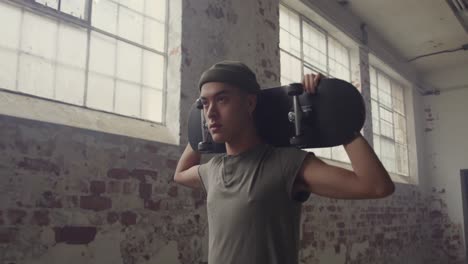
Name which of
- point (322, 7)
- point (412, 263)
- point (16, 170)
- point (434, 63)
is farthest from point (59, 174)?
point (434, 63)

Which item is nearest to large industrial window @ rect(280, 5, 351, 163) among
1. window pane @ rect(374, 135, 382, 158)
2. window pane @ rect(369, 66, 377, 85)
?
window pane @ rect(369, 66, 377, 85)

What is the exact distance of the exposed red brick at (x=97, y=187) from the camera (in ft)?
7.66

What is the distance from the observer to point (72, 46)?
8.38 ft

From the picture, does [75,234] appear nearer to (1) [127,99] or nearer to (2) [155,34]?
(1) [127,99]

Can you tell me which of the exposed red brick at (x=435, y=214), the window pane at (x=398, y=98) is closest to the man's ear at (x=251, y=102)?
the window pane at (x=398, y=98)

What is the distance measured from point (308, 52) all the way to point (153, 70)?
106 inches

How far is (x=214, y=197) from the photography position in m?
1.53

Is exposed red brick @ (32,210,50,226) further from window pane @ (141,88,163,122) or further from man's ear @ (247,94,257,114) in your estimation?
man's ear @ (247,94,257,114)

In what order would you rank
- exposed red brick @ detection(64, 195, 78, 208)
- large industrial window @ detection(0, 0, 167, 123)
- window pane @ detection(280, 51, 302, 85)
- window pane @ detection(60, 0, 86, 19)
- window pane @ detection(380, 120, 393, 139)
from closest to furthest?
exposed red brick @ detection(64, 195, 78, 208) < large industrial window @ detection(0, 0, 167, 123) < window pane @ detection(60, 0, 86, 19) < window pane @ detection(280, 51, 302, 85) < window pane @ detection(380, 120, 393, 139)

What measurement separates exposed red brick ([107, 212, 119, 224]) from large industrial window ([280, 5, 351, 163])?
8.81ft

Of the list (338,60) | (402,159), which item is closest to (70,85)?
(338,60)

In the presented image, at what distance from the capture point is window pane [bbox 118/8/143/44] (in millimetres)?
2895

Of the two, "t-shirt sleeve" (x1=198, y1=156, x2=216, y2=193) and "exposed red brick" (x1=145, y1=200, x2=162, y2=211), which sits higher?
"t-shirt sleeve" (x1=198, y1=156, x2=216, y2=193)

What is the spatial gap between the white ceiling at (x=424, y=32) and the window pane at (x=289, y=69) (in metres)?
1.37
